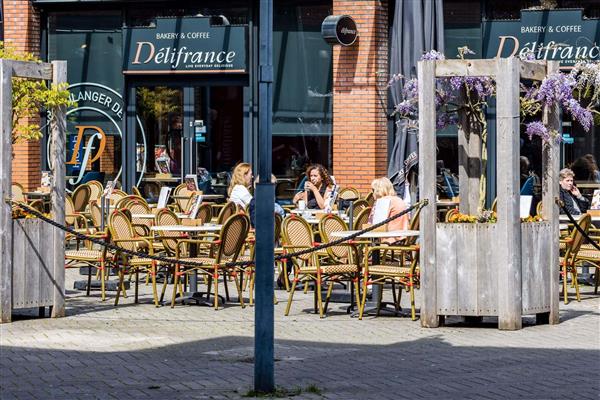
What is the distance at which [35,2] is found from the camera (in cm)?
2411

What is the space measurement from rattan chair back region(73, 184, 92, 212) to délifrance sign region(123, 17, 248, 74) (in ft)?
9.66

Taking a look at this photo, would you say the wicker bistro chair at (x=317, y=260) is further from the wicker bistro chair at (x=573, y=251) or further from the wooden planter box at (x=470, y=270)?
the wicker bistro chair at (x=573, y=251)

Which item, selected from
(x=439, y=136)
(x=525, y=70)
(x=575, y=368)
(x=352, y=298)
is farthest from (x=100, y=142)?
(x=575, y=368)

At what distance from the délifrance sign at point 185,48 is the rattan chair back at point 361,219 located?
7324 millimetres

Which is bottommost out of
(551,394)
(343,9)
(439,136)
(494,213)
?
(551,394)

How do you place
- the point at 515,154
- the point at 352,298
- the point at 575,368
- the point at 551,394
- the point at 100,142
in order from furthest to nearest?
1. the point at 100,142
2. the point at 352,298
3. the point at 515,154
4. the point at 575,368
5. the point at 551,394

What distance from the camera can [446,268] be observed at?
507 inches

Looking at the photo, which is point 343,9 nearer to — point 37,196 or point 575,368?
point 37,196

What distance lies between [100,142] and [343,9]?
507cm

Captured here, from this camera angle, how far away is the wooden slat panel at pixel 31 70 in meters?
13.4

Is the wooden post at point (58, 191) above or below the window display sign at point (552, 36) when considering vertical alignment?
below

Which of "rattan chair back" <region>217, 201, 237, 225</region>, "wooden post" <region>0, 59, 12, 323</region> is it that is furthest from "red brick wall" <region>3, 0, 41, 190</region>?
"wooden post" <region>0, 59, 12, 323</region>

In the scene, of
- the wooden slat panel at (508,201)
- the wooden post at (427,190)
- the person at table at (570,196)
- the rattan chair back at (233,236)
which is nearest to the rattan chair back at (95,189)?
the rattan chair back at (233,236)

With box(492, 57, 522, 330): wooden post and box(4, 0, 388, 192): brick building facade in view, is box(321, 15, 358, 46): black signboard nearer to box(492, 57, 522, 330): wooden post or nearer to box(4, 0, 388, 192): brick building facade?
box(4, 0, 388, 192): brick building facade
